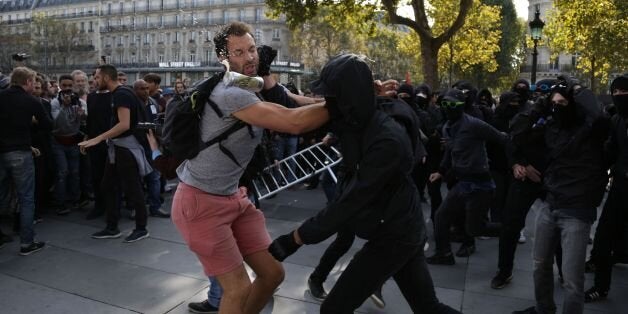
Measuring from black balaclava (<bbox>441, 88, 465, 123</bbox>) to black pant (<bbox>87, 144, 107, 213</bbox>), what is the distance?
176 inches

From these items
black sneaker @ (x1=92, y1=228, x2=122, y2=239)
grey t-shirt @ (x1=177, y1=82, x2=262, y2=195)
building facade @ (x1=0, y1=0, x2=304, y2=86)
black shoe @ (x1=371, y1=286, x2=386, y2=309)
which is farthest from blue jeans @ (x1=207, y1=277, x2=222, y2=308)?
building facade @ (x1=0, y1=0, x2=304, y2=86)

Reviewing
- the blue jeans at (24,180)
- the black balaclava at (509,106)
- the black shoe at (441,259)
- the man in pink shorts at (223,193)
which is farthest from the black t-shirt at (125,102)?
the black balaclava at (509,106)

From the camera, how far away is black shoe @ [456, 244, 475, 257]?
213 inches

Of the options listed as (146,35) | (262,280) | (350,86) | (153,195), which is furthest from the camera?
(146,35)

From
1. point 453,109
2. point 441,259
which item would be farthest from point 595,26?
point 441,259

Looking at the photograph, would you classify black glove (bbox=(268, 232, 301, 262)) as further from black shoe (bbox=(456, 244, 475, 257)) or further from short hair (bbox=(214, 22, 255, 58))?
black shoe (bbox=(456, 244, 475, 257))

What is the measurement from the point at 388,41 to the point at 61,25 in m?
45.5

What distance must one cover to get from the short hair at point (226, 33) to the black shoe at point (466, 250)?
11.9 ft

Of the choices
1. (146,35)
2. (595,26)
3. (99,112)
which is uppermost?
(146,35)

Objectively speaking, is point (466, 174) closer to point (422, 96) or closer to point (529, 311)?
point (529, 311)

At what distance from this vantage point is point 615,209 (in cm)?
432

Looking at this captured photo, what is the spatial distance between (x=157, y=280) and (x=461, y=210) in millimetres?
2884

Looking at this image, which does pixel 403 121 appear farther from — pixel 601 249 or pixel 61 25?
pixel 61 25

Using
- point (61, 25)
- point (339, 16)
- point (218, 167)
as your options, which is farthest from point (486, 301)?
point (61, 25)
